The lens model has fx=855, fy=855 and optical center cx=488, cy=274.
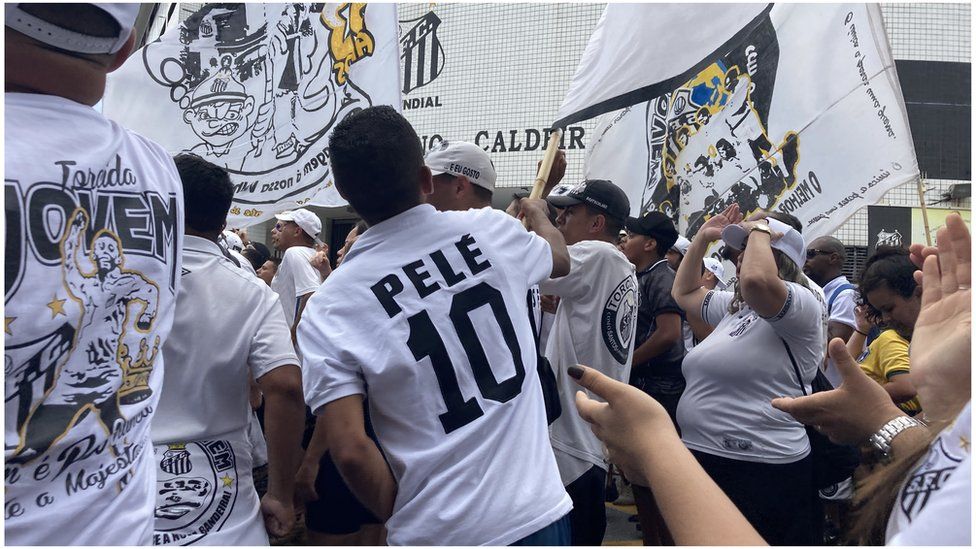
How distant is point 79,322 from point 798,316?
2829mm

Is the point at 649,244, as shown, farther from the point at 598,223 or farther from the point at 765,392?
the point at 765,392

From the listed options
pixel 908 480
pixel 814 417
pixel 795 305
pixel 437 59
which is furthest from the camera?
pixel 437 59

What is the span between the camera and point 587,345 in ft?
11.7

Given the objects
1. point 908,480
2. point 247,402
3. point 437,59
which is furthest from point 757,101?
point 437,59

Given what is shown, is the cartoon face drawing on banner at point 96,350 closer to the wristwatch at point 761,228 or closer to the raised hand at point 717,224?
the wristwatch at point 761,228

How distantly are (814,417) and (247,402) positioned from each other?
155cm

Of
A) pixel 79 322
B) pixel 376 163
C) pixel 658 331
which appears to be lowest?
pixel 658 331

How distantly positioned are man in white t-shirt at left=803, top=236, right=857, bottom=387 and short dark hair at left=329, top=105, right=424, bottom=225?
4.05 metres

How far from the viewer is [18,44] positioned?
1489 millimetres

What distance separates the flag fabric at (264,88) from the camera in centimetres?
446

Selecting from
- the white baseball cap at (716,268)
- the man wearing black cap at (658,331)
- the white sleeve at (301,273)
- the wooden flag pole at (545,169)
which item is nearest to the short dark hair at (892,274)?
the man wearing black cap at (658,331)

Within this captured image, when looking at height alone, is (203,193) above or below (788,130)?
above

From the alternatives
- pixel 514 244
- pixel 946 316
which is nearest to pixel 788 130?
pixel 514 244

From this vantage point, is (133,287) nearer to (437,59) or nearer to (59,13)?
(59,13)
